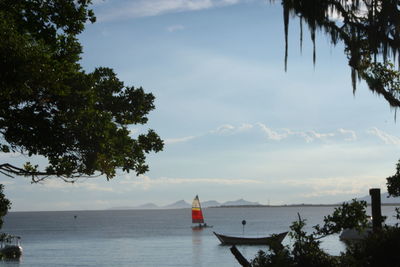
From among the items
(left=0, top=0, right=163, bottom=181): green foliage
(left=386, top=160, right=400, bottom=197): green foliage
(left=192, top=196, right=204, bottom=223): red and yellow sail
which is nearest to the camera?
(left=0, top=0, right=163, bottom=181): green foliage

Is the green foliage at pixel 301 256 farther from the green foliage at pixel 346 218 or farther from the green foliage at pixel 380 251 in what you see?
the green foliage at pixel 380 251

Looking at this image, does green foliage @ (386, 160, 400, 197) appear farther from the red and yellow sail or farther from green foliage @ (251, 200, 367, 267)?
the red and yellow sail

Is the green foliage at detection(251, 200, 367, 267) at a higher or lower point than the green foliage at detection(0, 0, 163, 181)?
lower

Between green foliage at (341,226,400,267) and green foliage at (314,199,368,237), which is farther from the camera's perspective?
green foliage at (314,199,368,237)

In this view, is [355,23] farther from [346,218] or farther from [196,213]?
[196,213]

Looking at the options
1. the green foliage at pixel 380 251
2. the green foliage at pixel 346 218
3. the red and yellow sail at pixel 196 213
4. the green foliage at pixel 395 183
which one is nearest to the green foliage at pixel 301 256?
the green foliage at pixel 346 218

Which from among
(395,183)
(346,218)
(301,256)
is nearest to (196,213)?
(395,183)

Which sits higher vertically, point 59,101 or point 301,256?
point 59,101

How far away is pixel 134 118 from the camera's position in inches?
752

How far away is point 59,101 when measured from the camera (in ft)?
53.7

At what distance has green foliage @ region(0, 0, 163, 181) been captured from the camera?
13477 millimetres

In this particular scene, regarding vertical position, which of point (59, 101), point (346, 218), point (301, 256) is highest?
point (59, 101)

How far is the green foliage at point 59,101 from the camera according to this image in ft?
44.2

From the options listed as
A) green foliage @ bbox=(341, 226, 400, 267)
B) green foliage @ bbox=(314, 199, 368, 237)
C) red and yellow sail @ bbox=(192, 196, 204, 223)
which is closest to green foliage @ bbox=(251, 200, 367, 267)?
green foliage @ bbox=(314, 199, 368, 237)
